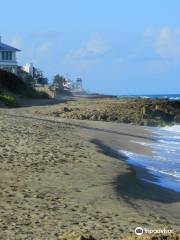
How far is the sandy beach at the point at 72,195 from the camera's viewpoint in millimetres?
7723

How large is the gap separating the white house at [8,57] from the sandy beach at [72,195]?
64.3 m

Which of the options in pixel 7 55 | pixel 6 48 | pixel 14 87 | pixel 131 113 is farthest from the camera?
pixel 7 55

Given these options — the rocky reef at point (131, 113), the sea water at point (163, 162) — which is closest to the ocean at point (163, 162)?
the sea water at point (163, 162)

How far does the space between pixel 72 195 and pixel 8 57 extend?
72294mm

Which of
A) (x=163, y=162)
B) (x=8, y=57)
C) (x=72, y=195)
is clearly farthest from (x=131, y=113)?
(x=8, y=57)

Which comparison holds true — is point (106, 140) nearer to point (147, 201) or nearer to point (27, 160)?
point (27, 160)

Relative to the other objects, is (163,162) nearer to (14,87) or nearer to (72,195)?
(72,195)

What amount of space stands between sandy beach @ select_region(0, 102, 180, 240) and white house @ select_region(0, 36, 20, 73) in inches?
2532

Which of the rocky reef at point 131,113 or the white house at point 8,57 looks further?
the white house at point 8,57

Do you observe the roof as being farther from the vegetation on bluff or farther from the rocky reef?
the rocky reef

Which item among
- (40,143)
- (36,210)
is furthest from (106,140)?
(36,210)

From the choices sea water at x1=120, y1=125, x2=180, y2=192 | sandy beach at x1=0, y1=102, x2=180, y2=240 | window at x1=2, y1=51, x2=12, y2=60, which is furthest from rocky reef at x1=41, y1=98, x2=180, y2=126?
window at x1=2, y1=51, x2=12, y2=60

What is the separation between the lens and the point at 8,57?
265 ft

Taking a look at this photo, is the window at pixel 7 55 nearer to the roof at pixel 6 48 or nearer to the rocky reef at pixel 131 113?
the roof at pixel 6 48
